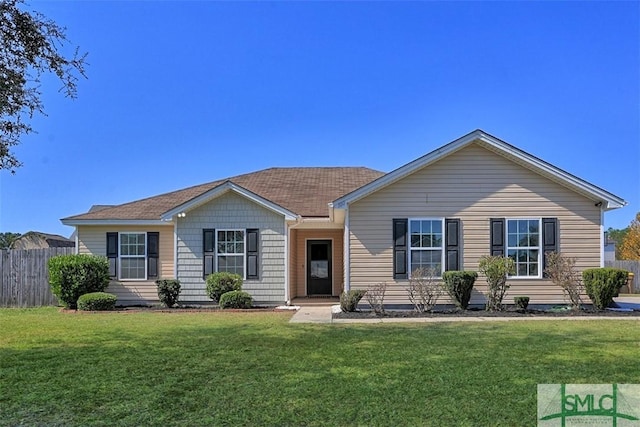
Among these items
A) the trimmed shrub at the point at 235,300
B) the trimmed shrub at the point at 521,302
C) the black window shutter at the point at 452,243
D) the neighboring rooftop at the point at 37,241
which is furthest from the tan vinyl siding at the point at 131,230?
the neighboring rooftop at the point at 37,241

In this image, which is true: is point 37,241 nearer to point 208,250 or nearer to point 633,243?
point 208,250

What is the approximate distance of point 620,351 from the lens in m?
7.39

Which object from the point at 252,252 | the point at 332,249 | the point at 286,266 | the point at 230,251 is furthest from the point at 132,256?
the point at 332,249

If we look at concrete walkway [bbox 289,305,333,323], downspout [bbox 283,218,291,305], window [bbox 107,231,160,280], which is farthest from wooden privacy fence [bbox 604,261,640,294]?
window [bbox 107,231,160,280]

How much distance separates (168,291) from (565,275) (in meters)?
10.8

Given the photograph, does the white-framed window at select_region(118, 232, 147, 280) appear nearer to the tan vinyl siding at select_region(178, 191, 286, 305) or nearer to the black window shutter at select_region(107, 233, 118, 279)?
the black window shutter at select_region(107, 233, 118, 279)

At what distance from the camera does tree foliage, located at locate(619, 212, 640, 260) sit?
3171 centimetres

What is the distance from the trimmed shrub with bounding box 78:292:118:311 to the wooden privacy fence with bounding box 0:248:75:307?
2800 mm

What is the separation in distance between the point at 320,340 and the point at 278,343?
78 centimetres

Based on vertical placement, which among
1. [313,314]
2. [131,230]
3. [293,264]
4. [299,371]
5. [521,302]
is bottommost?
[313,314]

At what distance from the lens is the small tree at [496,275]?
12492mm

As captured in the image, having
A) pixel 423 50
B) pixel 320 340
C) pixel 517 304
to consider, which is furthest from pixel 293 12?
pixel 517 304

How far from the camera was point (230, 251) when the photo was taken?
15055mm

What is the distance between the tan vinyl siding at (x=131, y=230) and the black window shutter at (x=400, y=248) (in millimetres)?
7097
